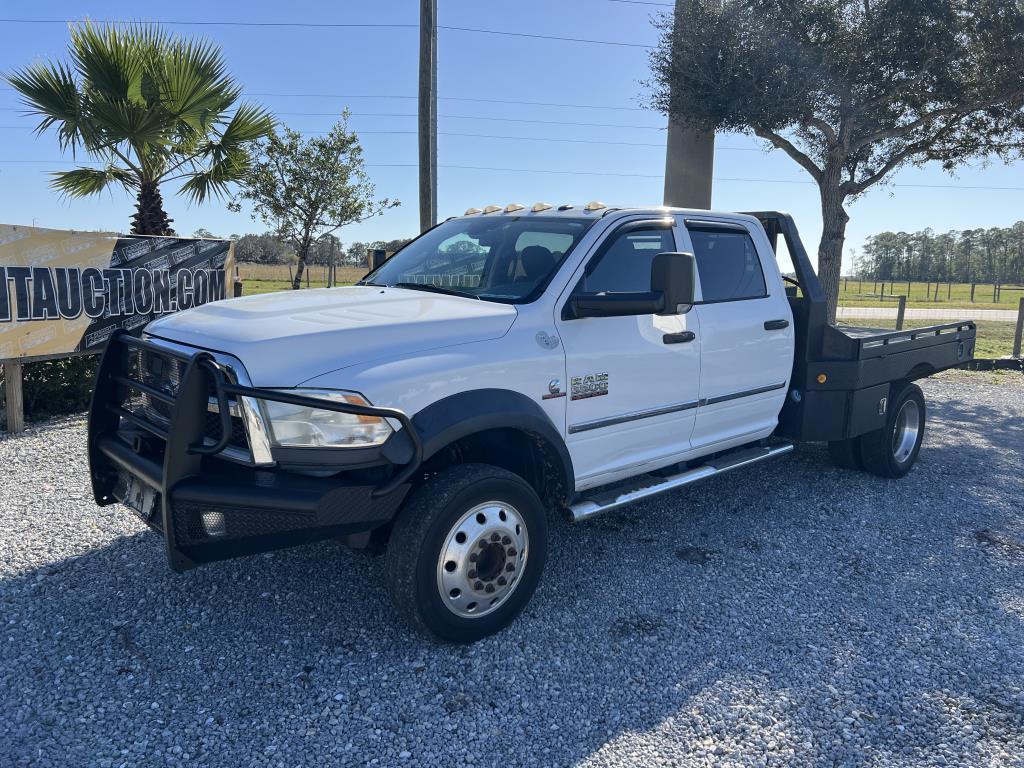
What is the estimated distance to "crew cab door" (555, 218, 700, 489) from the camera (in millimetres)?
3867

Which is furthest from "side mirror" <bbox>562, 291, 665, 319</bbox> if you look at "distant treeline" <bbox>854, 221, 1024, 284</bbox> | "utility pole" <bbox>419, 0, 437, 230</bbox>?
"distant treeline" <bbox>854, 221, 1024, 284</bbox>

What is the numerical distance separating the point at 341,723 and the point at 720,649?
1.72 meters

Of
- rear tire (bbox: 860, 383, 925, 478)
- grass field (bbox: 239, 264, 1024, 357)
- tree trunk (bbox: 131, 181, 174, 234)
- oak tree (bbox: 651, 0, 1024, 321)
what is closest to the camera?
rear tire (bbox: 860, 383, 925, 478)

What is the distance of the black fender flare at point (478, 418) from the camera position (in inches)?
124

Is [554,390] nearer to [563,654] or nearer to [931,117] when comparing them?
[563,654]

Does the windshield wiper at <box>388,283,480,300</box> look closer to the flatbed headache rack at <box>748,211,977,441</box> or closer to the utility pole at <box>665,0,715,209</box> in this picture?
the flatbed headache rack at <box>748,211,977,441</box>

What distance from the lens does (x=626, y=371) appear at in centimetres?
406

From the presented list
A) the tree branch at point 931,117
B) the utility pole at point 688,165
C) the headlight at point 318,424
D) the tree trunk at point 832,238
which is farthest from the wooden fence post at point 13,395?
the tree branch at point 931,117

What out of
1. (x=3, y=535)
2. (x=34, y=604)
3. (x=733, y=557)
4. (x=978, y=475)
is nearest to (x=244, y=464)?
(x=34, y=604)

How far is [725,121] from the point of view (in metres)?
12.2

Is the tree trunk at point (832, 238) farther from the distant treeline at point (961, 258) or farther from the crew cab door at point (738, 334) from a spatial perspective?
Answer: the distant treeline at point (961, 258)

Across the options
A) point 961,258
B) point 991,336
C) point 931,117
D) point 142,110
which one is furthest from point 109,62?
point 961,258

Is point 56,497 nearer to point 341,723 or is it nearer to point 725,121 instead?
point 341,723

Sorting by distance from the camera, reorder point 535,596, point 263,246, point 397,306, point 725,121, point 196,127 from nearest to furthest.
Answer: point 397,306 → point 535,596 → point 196,127 → point 725,121 → point 263,246
